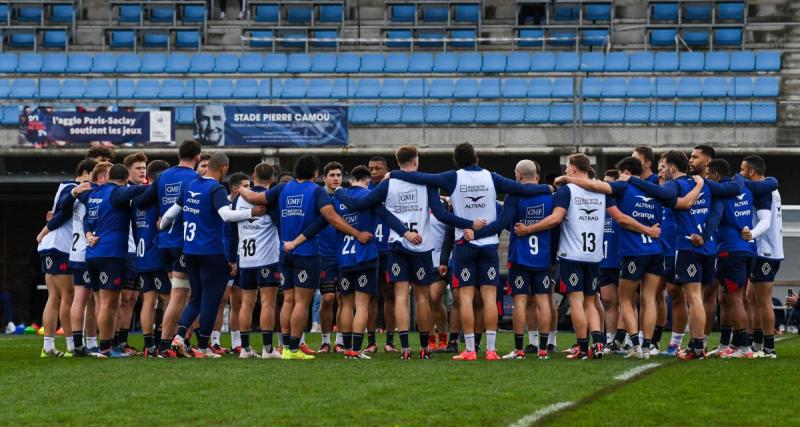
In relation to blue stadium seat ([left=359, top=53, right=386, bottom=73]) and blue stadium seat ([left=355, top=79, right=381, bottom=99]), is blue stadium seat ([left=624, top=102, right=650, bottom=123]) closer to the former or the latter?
blue stadium seat ([left=355, top=79, right=381, bottom=99])

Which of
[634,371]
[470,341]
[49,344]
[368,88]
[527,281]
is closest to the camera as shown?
[634,371]

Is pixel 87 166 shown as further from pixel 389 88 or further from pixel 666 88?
pixel 666 88

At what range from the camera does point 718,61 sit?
33469 mm

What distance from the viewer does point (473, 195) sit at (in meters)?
12.0

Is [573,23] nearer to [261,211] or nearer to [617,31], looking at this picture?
[617,31]

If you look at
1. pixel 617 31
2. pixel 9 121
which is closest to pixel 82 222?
pixel 9 121

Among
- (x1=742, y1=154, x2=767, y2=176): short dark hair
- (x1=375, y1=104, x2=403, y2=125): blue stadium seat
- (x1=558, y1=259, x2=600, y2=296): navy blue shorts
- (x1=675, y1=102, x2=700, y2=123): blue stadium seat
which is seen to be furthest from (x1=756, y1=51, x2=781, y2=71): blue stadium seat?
(x1=558, y1=259, x2=600, y2=296): navy blue shorts

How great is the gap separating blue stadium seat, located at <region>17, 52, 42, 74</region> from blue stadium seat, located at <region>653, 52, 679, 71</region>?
627 inches

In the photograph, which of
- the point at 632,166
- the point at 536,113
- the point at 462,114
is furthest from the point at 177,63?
the point at 632,166

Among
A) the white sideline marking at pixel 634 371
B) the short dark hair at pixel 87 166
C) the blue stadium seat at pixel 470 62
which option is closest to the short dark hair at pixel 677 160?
the white sideline marking at pixel 634 371

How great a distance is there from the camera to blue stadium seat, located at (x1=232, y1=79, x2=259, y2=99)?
33.3 meters

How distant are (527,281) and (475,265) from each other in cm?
57

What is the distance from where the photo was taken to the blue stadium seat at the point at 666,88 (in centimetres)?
3241

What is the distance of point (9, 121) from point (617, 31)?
52.0ft
